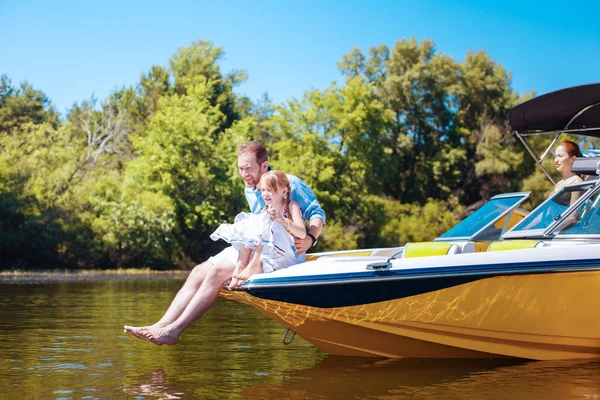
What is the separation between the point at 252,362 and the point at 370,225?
1494 inches

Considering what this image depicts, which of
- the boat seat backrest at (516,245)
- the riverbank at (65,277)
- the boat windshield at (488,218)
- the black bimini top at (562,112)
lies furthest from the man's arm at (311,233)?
the riverbank at (65,277)

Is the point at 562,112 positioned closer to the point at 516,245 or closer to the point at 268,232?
the point at 516,245

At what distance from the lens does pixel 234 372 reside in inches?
263

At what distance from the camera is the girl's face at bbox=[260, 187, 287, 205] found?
6703 mm

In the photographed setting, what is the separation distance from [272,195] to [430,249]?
4.31 feet

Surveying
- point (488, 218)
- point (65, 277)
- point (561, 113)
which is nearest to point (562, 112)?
point (561, 113)

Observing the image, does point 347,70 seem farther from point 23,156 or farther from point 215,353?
point 215,353

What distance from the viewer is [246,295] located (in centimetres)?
678

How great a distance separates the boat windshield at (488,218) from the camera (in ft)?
27.5

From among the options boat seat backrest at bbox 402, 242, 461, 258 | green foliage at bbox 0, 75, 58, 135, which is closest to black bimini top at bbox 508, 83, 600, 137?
boat seat backrest at bbox 402, 242, 461, 258

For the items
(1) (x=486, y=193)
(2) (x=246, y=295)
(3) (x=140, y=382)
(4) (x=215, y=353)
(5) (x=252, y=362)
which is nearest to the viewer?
(3) (x=140, y=382)

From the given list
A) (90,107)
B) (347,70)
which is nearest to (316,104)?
(347,70)

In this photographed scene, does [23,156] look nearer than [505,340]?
No

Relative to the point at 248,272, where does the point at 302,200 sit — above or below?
above
